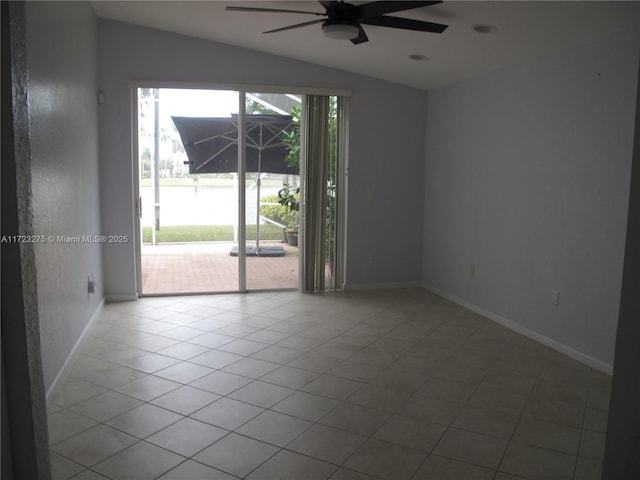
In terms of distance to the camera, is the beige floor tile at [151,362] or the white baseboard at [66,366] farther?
the beige floor tile at [151,362]

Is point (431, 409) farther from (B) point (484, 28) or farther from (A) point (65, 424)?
(B) point (484, 28)

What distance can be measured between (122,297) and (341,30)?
11.9 ft

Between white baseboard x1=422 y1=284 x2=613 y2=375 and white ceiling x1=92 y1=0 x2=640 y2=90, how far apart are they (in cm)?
226

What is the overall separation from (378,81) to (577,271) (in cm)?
317

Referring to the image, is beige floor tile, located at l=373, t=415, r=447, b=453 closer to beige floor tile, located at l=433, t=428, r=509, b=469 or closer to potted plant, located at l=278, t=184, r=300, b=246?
beige floor tile, located at l=433, t=428, r=509, b=469

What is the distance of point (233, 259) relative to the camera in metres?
7.15

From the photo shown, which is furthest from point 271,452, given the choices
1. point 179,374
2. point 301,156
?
point 301,156

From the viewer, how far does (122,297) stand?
217 inches

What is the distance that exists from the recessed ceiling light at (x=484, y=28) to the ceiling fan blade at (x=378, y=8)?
34.4 inches

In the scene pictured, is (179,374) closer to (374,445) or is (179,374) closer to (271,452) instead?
(271,452)

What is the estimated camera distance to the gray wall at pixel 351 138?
17.3ft

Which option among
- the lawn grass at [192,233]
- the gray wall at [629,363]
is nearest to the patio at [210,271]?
the lawn grass at [192,233]

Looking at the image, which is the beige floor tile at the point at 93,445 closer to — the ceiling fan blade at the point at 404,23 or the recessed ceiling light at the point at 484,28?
the ceiling fan blade at the point at 404,23

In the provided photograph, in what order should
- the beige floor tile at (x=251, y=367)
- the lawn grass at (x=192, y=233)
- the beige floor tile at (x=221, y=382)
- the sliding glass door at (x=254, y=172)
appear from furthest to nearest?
the lawn grass at (x=192, y=233)
the sliding glass door at (x=254, y=172)
the beige floor tile at (x=251, y=367)
the beige floor tile at (x=221, y=382)
